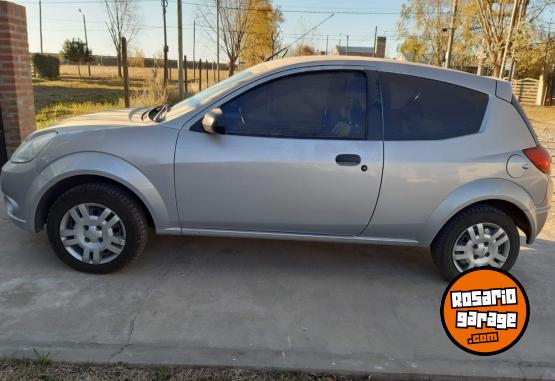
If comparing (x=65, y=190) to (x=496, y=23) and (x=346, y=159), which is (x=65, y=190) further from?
(x=496, y=23)

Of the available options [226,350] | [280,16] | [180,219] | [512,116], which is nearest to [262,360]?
[226,350]

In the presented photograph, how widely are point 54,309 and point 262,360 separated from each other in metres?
1.53

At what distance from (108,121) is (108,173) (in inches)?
22.4

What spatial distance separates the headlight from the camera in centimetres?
362

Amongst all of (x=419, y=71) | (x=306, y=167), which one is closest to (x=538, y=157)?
(x=419, y=71)

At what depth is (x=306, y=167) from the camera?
3.46m

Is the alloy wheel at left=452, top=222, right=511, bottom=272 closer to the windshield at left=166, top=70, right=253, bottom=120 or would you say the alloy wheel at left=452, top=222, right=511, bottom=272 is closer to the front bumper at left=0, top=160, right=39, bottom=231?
the windshield at left=166, top=70, right=253, bottom=120

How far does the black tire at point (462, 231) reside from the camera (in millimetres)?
3629

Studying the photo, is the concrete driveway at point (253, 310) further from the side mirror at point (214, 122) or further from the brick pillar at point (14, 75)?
the brick pillar at point (14, 75)

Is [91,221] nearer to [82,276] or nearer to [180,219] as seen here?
[82,276]

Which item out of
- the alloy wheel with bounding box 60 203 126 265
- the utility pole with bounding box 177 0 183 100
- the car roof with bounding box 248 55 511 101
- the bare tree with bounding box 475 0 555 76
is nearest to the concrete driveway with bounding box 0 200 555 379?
the alloy wheel with bounding box 60 203 126 265

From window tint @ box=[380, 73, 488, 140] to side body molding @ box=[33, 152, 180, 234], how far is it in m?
1.88

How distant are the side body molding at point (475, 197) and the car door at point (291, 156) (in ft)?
1.71

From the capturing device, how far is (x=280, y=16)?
1244 inches
